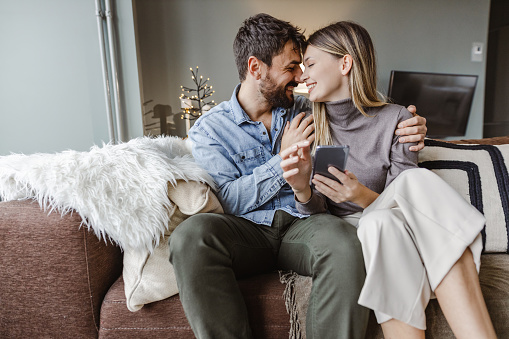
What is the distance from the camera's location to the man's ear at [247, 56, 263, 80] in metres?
1.34

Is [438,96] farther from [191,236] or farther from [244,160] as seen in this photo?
[191,236]

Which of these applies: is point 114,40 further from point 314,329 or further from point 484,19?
point 484,19

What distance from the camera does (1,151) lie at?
9.35 ft

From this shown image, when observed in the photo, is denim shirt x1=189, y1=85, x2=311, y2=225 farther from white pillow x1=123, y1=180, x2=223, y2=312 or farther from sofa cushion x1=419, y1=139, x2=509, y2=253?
sofa cushion x1=419, y1=139, x2=509, y2=253

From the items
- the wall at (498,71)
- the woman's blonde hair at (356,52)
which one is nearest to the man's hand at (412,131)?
the woman's blonde hair at (356,52)

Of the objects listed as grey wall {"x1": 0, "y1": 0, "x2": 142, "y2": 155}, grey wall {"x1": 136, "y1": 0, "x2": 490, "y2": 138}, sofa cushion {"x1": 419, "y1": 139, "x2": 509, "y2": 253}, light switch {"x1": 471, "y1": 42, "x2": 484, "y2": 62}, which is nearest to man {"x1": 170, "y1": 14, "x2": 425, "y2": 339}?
sofa cushion {"x1": 419, "y1": 139, "x2": 509, "y2": 253}

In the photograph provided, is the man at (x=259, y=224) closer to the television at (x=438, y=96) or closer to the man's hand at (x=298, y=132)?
the man's hand at (x=298, y=132)

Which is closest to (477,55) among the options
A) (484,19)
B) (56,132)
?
(484,19)

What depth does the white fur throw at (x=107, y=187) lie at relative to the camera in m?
0.92

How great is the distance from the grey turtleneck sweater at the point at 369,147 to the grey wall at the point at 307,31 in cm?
241

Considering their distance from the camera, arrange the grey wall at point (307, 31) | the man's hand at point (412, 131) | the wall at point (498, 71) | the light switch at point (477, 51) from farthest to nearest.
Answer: the wall at point (498, 71), the light switch at point (477, 51), the grey wall at point (307, 31), the man's hand at point (412, 131)

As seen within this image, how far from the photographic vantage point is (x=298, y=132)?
47.4 inches

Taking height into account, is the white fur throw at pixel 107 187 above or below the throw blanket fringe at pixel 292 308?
above

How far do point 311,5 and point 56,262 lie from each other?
3475 mm
